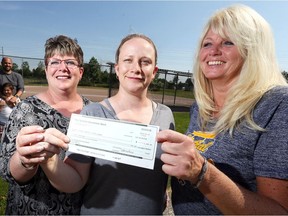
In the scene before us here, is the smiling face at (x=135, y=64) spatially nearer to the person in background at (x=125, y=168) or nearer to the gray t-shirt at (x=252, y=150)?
the person in background at (x=125, y=168)

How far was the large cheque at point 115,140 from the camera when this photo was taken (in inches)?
60.4

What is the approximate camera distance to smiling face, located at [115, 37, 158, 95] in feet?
6.50

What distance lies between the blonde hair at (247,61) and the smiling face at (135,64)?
499mm

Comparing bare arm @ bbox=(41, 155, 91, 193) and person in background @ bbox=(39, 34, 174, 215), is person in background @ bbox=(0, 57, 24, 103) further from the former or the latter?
bare arm @ bbox=(41, 155, 91, 193)

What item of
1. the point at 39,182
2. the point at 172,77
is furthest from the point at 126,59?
the point at 172,77

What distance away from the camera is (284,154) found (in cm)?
142

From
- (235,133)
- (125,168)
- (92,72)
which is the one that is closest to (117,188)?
(125,168)

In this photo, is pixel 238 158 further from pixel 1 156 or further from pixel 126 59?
pixel 1 156

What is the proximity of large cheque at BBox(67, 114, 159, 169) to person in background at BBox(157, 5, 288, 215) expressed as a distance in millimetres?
150

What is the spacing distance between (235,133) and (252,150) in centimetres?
13

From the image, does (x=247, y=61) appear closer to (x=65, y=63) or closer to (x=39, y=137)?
(x=39, y=137)

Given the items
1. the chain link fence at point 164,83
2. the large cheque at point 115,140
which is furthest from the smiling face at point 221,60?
the chain link fence at point 164,83

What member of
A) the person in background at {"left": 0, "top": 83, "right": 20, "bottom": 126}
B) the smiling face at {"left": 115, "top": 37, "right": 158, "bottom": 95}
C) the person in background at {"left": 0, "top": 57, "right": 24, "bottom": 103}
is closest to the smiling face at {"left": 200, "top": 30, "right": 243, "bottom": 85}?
the smiling face at {"left": 115, "top": 37, "right": 158, "bottom": 95}

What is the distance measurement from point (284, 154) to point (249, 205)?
0.32 m
